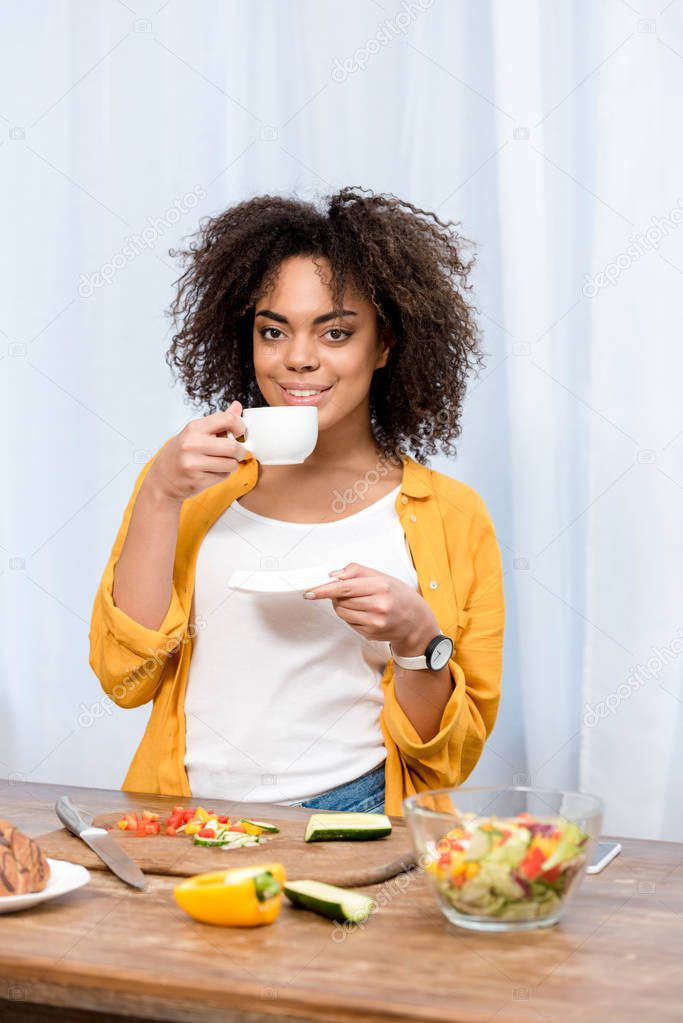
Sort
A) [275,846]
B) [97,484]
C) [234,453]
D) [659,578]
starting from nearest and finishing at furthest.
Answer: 1. [275,846]
2. [234,453]
3. [659,578]
4. [97,484]

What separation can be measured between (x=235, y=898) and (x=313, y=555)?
836mm

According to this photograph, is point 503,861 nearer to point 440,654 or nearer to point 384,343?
point 440,654

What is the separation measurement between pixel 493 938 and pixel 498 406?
1.42 meters

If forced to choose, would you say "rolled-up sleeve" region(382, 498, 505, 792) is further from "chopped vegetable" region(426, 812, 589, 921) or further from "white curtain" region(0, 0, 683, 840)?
"chopped vegetable" region(426, 812, 589, 921)

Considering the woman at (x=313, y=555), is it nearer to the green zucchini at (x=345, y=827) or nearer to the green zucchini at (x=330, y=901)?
the green zucchini at (x=345, y=827)

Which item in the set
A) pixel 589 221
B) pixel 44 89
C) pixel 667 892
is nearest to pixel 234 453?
pixel 667 892

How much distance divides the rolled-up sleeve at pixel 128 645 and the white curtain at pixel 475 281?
2.48ft

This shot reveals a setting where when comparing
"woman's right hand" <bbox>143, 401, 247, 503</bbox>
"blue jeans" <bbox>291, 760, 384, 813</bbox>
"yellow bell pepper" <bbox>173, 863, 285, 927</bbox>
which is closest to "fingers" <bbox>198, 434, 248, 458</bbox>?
"woman's right hand" <bbox>143, 401, 247, 503</bbox>

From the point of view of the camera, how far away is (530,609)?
2176mm

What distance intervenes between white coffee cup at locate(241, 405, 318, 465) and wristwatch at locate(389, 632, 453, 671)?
0.30 meters

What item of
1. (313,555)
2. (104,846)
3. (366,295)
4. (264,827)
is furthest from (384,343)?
(104,846)

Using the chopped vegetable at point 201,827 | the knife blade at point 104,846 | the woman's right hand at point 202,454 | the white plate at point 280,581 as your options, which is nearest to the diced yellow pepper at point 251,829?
the chopped vegetable at point 201,827

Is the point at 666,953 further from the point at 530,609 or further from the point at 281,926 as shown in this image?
the point at 530,609

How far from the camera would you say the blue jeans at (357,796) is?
1.62 metres
